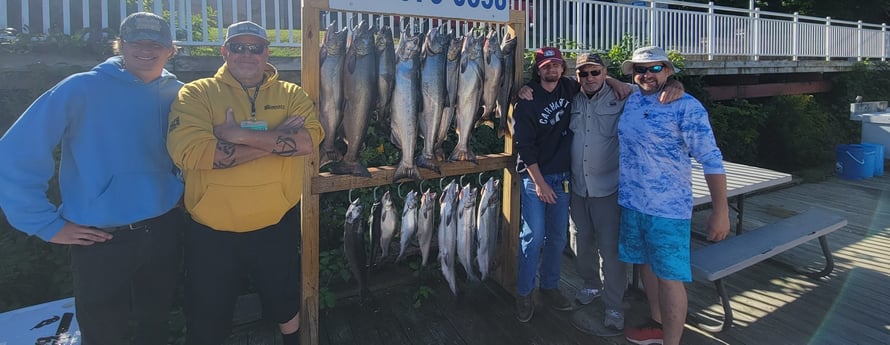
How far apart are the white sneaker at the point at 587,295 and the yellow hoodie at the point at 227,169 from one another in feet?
7.43

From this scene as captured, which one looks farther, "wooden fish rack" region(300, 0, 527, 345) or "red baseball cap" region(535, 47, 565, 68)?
"red baseball cap" region(535, 47, 565, 68)

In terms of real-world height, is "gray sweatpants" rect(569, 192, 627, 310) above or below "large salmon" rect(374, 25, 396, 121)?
below

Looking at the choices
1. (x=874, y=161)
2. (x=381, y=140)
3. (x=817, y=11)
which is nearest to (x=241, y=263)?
(x=381, y=140)

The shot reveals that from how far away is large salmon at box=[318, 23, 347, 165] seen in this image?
2537 mm

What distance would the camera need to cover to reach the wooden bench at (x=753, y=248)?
3059 millimetres

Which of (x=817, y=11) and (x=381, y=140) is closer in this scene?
(x=381, y=140)

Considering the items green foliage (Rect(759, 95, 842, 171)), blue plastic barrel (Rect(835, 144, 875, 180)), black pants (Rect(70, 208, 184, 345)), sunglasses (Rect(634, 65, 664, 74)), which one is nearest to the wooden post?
black pants (Rect(70, 208, 184, 345))

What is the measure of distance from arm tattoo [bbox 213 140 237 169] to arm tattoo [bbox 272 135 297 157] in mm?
177

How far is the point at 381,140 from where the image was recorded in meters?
4.23

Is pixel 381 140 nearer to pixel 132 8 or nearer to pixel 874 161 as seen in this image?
pixel 132 8

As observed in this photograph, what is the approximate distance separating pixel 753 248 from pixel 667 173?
1.43 m

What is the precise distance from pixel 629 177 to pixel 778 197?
5.70 meters

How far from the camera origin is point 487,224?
3115mm

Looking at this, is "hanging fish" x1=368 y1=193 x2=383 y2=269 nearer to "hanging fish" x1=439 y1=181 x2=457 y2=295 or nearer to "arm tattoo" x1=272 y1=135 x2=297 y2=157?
"hanging fish" x1=439 y1=181 x2=457 y2=295
